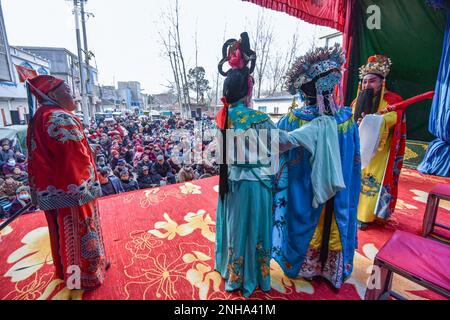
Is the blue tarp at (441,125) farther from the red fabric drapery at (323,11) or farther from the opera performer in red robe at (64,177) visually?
the opera performer in red robe at (64,177)

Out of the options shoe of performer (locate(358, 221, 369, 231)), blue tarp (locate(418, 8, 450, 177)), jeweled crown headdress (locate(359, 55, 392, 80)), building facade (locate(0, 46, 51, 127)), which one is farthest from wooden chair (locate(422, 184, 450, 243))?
building facade (locate(0, 46, 51, 127))

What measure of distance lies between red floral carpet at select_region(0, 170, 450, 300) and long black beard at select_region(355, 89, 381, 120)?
1.38m

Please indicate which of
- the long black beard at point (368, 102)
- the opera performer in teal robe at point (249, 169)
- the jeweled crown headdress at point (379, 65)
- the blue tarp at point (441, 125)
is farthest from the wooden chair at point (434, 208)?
the blue tarp at point (441, 125)

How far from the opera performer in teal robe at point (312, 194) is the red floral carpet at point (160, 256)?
231 mm

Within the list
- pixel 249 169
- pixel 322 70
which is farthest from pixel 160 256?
pixel 322 70

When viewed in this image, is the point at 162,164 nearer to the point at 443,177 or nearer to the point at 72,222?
the point at 72,222

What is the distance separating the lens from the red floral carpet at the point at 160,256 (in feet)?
5.59

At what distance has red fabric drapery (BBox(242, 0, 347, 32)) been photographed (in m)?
3.32

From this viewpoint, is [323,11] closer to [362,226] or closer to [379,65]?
[379,65]

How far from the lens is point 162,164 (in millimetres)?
5738

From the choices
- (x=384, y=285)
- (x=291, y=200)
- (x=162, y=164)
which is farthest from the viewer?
(x=162, y=164)

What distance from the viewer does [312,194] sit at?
1.66 metres
